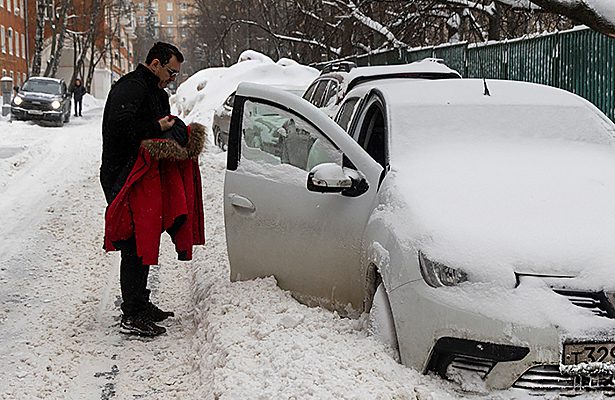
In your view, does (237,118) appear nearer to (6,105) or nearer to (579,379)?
(579,379)

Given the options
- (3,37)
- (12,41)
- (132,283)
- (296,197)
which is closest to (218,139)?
(132,283)

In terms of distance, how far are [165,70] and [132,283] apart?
1516 millimetres

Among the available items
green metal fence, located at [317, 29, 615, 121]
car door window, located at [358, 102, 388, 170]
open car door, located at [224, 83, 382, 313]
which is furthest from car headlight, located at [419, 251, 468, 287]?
green metal fence, located at [317, 29, 615, 121]

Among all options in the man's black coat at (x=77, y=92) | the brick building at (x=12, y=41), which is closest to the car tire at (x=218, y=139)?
the man's black coat at (x=77, y=92)

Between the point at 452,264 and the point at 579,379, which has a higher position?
the point at 452,264

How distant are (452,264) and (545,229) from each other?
1.65ft

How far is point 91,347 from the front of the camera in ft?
18.1

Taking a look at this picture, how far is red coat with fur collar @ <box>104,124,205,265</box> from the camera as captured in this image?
5551 mm

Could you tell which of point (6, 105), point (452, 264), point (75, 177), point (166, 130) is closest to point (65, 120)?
point (6, 105)

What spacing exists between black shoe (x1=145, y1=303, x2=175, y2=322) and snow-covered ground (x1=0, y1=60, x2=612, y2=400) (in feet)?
0.35

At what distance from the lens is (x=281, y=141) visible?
5676 mm

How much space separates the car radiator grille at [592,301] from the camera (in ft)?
12.2

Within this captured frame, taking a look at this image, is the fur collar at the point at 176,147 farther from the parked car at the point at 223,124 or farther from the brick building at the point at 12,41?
the brick building at the point at 12,41

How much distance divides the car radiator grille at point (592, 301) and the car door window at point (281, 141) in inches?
72.8
